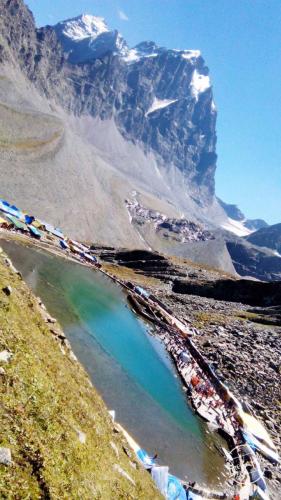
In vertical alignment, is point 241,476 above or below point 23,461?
below

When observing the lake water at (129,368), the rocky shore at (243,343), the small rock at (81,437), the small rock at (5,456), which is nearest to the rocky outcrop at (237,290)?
the rocky shore at (243,343)

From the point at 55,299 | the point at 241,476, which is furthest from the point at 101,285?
the point at 241,476

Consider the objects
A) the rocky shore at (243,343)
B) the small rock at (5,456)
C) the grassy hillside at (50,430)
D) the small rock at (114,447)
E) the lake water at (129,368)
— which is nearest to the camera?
the small rock at (5,456)

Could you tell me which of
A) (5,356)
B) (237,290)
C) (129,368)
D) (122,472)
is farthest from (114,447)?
(237,290)

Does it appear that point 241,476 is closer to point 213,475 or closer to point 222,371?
point 213,475

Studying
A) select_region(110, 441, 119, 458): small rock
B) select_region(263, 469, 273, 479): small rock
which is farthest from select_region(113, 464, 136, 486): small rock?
select_region(263, 469, 273, 479): small rock

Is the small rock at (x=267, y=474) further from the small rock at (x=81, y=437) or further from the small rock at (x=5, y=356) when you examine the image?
the small rock at (x=5, y=356)
